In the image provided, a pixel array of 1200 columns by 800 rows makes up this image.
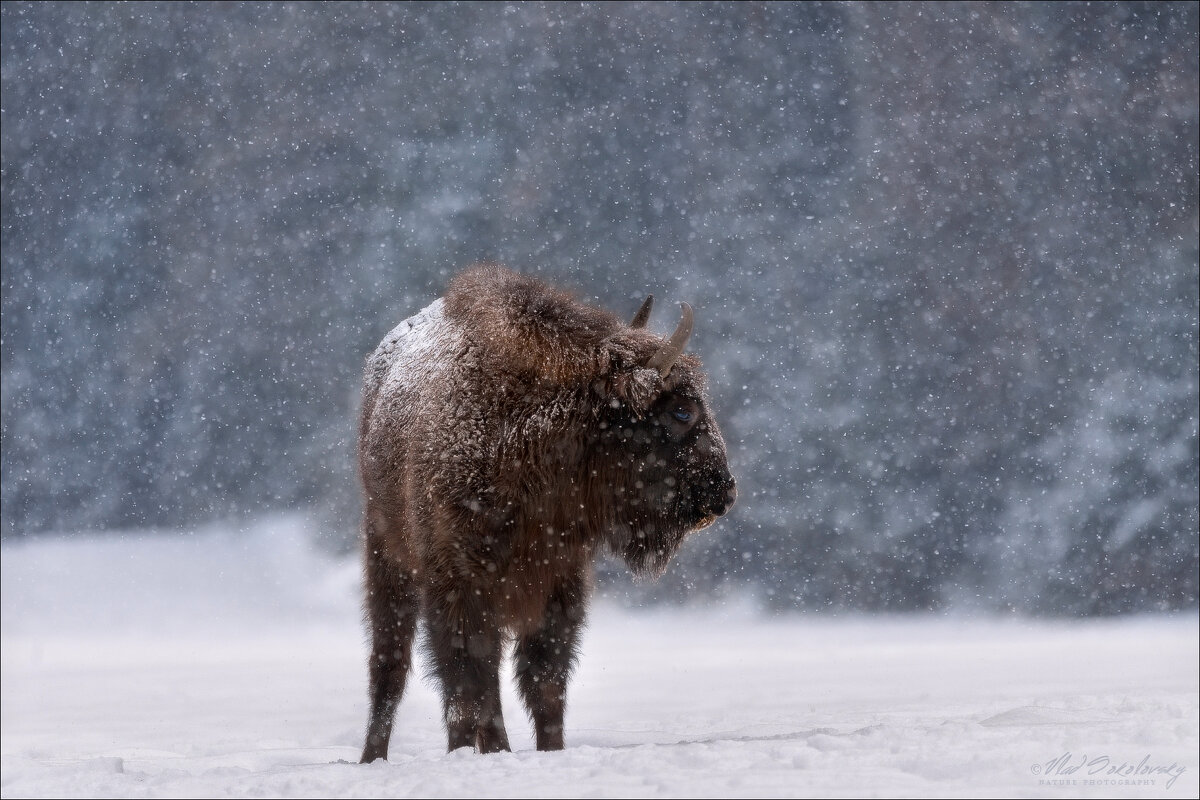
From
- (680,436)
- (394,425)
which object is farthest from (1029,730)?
(394,425)

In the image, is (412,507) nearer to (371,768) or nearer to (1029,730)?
(371,768)

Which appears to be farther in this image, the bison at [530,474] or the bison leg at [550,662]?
the bison leg at [550,662]

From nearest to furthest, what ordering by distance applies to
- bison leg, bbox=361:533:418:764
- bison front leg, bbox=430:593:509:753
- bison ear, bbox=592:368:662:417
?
bison front leg, bbox=430:593:509:753 < bison ear, bbox=592:368:662:417 < bison leg, bbox=361:533:418:764

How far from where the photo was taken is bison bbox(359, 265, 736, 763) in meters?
5.85

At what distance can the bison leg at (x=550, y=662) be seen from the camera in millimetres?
6484

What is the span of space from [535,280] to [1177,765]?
14.5 ft

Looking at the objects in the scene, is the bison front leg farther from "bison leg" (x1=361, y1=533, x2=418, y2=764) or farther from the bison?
"bison leg" (x1=361, y1=533, x2=418, y2=764)

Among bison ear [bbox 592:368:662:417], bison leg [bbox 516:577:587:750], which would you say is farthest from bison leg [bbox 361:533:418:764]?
bison ear [bbox 592:368:662:417]

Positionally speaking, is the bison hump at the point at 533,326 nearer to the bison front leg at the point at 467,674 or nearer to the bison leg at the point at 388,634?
the bison front leg at the point at 467,674

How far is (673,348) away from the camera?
625 cm

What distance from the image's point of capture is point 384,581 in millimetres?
7461

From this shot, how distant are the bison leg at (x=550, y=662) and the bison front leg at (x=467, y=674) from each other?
66 centimetres

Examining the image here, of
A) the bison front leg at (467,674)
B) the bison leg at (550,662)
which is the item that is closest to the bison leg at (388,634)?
the bison leg at (550,662)

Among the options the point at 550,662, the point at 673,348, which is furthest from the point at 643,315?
the point at 550,662
